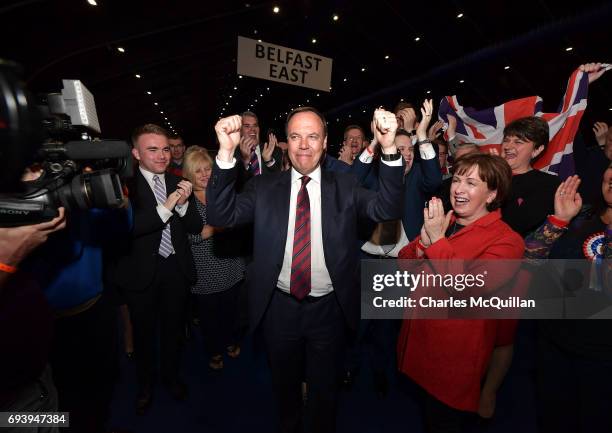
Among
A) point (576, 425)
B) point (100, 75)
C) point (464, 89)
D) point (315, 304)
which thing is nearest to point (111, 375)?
point (315, 304)

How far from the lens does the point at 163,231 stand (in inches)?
92.4

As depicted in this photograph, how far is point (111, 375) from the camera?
79.0 inches

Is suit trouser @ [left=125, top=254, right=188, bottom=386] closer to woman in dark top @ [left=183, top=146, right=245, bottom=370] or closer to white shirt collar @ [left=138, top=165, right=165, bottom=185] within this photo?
woman in dark top @ [left=183, top=146, right=245, bottom=370]

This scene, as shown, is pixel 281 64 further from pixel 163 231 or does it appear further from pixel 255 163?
pixel 163 231

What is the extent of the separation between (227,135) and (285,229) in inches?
23.5

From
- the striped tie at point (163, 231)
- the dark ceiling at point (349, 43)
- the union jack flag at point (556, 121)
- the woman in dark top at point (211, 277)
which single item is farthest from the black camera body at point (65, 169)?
the dark ceiling at point (349, 43)

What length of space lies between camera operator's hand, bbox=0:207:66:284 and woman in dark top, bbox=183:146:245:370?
1.50 metres

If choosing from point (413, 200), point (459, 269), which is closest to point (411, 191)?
point (413, 200)

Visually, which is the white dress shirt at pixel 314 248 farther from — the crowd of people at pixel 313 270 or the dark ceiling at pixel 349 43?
the dark ceiling at pixel 349 43

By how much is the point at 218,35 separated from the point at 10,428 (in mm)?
11498

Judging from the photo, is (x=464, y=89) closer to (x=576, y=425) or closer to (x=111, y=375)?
(x=576, y=425)

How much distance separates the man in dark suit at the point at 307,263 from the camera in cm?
177

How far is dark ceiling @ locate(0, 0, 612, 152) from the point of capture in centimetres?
686

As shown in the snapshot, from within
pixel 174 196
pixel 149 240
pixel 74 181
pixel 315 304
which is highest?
pixel 74 181
